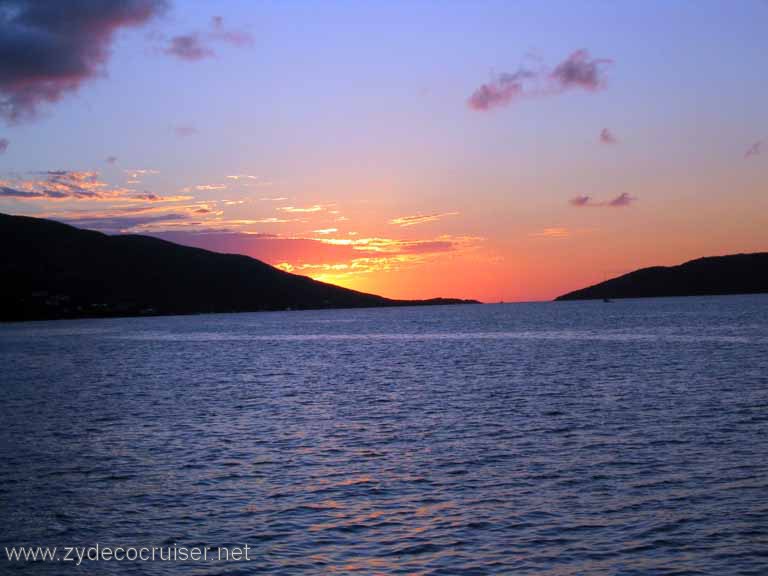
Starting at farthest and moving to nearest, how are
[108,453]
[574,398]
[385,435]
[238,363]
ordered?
[238,363] → [574,398] → [385,435] → [108,453]

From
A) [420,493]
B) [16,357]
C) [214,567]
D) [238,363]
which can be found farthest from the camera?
[16,357]

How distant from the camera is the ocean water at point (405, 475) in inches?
683

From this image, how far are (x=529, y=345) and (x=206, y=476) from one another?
79604 mm

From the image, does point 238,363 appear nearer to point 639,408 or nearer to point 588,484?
point 639,408

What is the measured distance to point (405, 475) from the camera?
2466 cm

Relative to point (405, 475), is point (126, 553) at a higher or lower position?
lower

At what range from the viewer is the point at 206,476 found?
25203 mm

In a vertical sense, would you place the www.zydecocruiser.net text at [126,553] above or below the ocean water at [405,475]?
below

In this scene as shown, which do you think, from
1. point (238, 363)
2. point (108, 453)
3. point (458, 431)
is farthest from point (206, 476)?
point (238, 363)

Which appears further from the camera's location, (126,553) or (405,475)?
(405,475)

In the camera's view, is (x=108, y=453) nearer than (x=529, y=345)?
Yes

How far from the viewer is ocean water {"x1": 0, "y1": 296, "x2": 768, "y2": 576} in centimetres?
1734

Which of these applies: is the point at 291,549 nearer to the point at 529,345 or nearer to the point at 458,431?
the point at 458,431

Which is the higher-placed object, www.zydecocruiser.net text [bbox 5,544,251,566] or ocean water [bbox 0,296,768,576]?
ocean water [bbox 0,296,768,576]
